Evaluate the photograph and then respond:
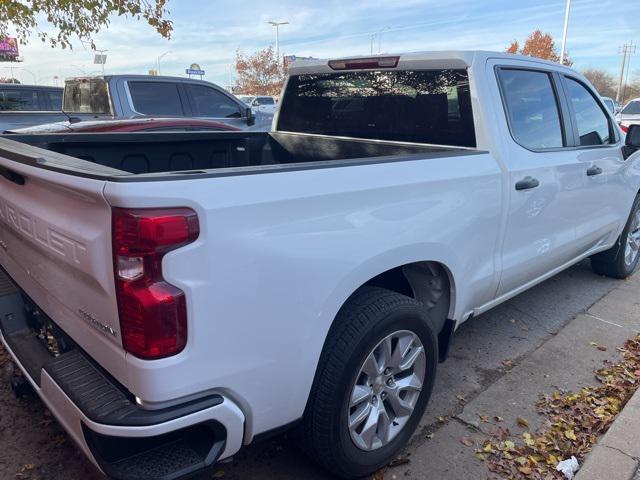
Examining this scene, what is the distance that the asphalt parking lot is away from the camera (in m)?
2.55

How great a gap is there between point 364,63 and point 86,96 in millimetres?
6857

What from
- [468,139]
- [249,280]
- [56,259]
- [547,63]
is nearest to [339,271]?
[249,280]

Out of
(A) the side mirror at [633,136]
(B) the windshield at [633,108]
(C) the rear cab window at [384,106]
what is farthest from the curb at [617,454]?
(B) the windshield at [633,108]

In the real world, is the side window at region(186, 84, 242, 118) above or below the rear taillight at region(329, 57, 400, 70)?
below

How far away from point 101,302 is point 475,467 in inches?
77.6

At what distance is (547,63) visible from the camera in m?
3.72

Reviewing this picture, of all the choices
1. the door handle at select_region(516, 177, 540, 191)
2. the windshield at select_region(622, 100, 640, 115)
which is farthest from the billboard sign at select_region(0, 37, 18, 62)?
the door handle at select_region(516, 177, 540, 191)

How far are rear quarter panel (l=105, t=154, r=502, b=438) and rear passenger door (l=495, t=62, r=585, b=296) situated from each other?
0.89 meters

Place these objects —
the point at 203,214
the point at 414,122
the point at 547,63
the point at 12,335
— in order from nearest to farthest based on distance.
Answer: the point at 203,214
the point at 12,335
the point at 414,122
the point at 547,63

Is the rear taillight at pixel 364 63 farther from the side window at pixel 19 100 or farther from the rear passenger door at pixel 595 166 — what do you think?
the side window at pixel 19 100

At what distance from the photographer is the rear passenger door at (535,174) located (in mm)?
3170

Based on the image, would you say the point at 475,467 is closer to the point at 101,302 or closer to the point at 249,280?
the point at 249,280

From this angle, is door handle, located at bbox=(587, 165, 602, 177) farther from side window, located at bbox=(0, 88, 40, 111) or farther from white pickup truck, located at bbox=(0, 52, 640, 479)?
side window, located at bbox=(0, 88, 40, 111)

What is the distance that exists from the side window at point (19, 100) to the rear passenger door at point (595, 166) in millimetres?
10723
